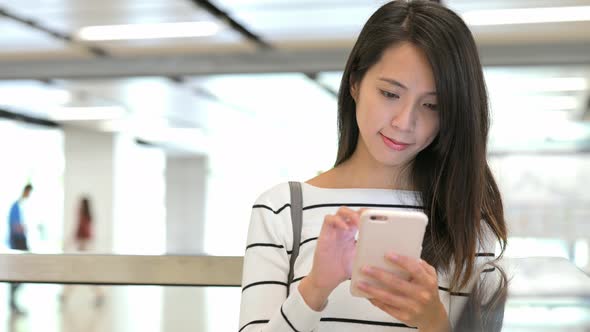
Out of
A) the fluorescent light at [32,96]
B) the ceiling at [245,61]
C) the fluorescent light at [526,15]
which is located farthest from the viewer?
the fluorescent light at [32,96]

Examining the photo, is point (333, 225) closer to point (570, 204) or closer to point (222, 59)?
point (570, 204)

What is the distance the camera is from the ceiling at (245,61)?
9.09 metres

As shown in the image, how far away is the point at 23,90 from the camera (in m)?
15.2

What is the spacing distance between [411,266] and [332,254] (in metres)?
0.15

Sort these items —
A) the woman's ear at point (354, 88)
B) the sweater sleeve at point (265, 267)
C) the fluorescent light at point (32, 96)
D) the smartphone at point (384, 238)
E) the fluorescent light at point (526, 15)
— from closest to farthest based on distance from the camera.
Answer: the smartphone at point (384, 238) → the sweater sleeve at point (265, 267) → the woman's ear at point (354, 88) → the fluorescent light at point (526, 15) → the fluorescent light at point (32, 96)

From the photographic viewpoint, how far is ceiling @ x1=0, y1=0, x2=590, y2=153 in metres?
9.09

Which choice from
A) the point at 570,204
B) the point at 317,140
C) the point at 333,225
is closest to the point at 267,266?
the point at 333,225

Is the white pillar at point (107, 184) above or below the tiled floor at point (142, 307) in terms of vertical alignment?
below

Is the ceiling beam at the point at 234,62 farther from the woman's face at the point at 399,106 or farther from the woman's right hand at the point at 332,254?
the woman's right hand at the point at 332,254

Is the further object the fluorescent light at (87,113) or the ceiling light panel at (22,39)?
the fluorescent light at (87,113)

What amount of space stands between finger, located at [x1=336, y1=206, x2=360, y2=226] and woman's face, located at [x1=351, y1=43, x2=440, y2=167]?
250 mm

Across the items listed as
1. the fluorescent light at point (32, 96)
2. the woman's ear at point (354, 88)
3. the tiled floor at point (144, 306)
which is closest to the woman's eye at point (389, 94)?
the woman's ear at point (354, 88)

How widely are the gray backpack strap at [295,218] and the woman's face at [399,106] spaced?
198mm

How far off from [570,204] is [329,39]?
14.8 feet
